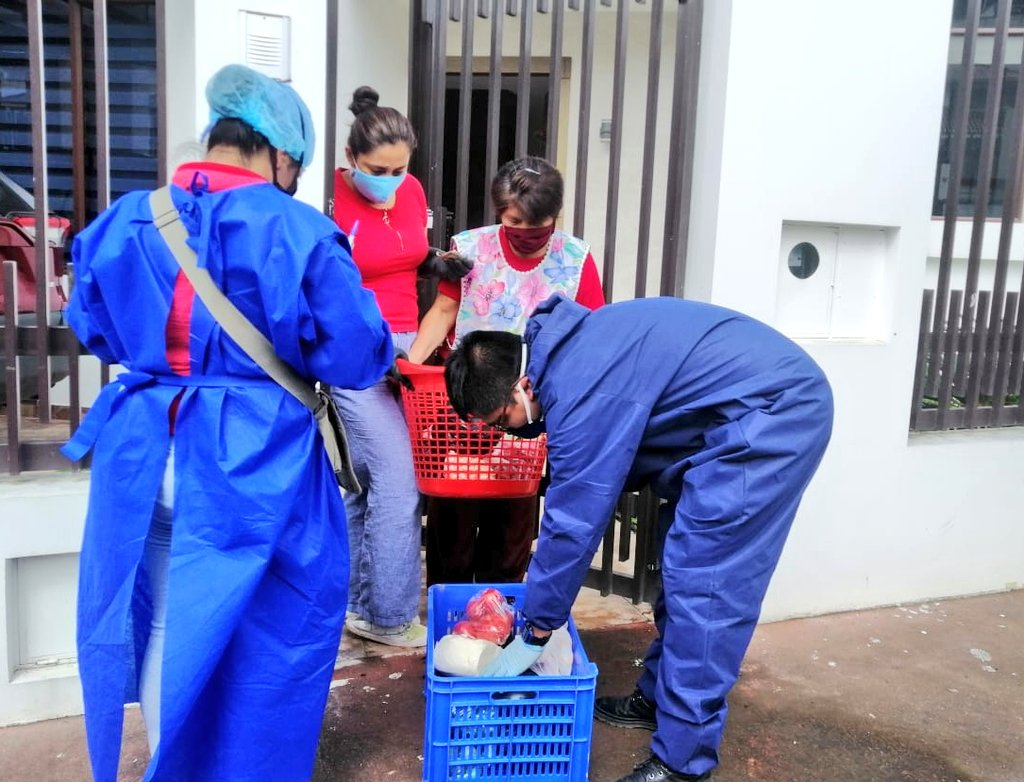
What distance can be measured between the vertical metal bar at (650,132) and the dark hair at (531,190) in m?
0.66

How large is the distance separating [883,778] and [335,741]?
1690 mm

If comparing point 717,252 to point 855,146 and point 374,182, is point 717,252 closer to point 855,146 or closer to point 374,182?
point 855,146

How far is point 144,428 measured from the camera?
1.92m

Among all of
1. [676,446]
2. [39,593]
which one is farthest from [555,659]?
[39,593]

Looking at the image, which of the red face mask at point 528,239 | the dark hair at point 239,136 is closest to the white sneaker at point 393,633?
the red face mask at point 528,239

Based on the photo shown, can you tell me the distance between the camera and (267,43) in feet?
9.25

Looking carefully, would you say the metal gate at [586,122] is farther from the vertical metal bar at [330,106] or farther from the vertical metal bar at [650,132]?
the vertical metal bar at [330,106]

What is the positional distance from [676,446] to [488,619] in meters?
0.70

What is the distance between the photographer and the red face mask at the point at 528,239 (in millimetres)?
2889

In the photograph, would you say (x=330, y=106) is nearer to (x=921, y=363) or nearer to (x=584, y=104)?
(x=584, y=104)

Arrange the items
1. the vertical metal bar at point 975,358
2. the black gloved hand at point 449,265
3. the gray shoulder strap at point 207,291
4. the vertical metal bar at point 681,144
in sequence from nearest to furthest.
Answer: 1. the gray shoulder strap at point 207,291
2. the black gloved hand at point 449,265
3. the vertical metal bar at point 681,144
4. the vertical metal bar at point 975,358

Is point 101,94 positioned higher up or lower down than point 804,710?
higher up

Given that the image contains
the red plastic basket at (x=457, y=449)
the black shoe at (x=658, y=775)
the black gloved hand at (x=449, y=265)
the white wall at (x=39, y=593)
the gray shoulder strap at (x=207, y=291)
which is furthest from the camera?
the black gloved hand at (x=449, y=265)

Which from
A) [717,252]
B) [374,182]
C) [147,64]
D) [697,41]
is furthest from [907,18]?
[147,64]
